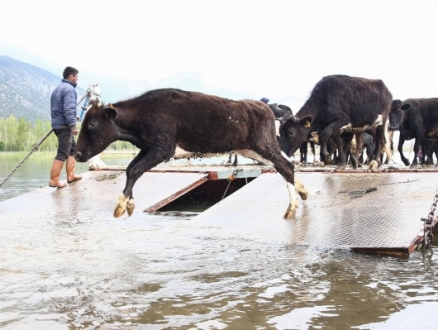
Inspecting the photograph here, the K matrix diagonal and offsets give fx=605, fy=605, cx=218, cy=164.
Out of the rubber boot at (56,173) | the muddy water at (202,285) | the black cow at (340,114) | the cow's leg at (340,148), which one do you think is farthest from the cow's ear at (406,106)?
the muddy water at (202,285)

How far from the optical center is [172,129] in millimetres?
7457

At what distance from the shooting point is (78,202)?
971 centimetres

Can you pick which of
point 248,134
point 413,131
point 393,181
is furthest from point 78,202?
point 413,131

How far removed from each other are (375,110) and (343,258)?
6586 millimetres

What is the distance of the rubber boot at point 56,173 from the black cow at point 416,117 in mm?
7293

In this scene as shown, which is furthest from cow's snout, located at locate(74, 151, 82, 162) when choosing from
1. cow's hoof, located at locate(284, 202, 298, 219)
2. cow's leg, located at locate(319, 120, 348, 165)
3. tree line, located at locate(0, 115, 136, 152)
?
tree line, located at locate(0, 115, 136, 152)

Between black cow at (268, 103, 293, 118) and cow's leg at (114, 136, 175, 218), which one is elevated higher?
black cow at (268, 103, 293, 118)

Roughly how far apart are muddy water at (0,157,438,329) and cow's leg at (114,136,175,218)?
16.9 inches

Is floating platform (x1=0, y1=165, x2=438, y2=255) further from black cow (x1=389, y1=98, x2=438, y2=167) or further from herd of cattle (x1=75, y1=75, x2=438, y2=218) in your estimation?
black cow (x1=389, y1=98, x2=438, y2=167)

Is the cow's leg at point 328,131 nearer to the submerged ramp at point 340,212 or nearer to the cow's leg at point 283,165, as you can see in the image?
the submerged ramp at point 340,212

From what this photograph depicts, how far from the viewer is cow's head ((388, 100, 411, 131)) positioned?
13.4 meters

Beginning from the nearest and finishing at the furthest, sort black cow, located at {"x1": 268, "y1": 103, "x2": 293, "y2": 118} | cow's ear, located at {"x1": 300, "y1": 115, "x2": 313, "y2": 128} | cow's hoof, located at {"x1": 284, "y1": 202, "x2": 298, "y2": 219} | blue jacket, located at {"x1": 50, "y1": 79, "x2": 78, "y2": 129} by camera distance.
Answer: cow's hoof, located at {"x1": 284, "y1": 202, "x2": 298, "y2": 219} < cow's ear, located at {"x1": 300, "y1": 115, "x2": 313, "y2": 128} < blue jacket, located at {"x1": 50, "y1": 79, "x2": 78, "y2": 129} < black cow, located at {"x1": 268, "y1": 103, "x2": 293, "y2": 118}

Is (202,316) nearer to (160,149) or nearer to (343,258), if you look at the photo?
(343,258)

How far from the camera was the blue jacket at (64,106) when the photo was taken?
33.9ft
